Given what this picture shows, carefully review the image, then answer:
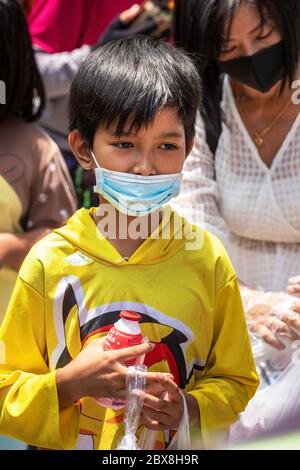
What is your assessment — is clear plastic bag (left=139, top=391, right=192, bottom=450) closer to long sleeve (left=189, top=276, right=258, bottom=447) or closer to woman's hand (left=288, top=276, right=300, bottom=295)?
long sleeve (left=189, top=276, right=258, bottom=447)

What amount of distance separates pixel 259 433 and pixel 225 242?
638 millimetres

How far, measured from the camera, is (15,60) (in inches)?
117

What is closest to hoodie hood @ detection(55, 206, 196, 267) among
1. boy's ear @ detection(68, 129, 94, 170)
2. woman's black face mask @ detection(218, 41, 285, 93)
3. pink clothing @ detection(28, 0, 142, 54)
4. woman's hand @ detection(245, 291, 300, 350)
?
boy's ear @ detection(68, 129, 94, 170)

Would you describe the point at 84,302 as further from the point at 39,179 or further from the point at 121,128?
the point at 39,179

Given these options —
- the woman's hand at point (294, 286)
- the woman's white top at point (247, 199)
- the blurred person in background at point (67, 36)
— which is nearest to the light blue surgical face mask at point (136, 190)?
the woman's hand at point (294, 286)

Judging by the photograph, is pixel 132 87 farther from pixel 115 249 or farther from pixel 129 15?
pixel 129 15

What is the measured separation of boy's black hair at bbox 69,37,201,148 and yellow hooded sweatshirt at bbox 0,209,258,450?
10.2 inches

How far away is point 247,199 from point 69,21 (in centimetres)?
170

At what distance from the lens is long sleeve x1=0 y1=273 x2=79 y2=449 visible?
6.52ft

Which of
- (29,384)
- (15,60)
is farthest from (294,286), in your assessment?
(15,60)

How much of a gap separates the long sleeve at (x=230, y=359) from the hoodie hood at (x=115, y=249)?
157mm

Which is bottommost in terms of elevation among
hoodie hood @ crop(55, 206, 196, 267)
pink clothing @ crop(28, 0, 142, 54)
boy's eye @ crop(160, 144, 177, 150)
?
hoodie hood @ crop(55, 206, 196, 267)

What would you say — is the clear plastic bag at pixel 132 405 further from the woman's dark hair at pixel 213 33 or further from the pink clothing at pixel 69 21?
the pink clothing at pixel 69 21

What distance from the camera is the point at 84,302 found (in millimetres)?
2064
